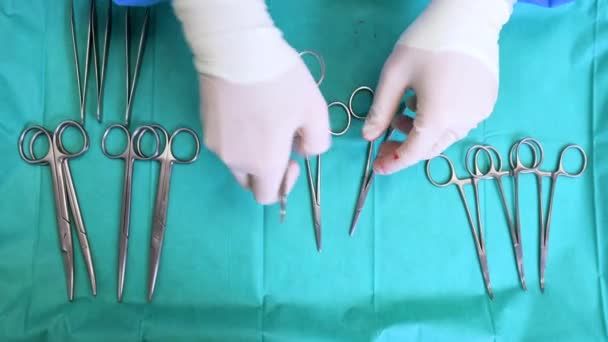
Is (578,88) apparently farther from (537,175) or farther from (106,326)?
(106,326)

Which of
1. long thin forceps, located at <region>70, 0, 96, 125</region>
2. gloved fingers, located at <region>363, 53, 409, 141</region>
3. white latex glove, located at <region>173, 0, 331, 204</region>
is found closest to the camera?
white latex glove, located at <region>173, 0, 331, 204</region>

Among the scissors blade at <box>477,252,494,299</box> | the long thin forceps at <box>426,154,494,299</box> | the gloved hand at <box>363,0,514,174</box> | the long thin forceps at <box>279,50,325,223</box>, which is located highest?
the gloved hand at <box>363,0,514,174</box>

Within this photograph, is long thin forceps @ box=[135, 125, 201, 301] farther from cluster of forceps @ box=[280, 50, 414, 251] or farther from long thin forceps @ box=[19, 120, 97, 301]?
cluster of forceps @ box=[280, 50, 414, 251]

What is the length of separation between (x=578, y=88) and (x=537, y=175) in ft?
0.67

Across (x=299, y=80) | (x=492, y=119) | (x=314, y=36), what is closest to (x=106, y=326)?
(x=299, y=80)

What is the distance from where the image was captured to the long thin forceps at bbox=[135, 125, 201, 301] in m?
0.87

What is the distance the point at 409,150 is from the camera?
2.59 feet

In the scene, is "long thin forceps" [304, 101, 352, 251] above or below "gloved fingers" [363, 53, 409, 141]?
below

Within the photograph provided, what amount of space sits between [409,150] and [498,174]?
10.1 inches

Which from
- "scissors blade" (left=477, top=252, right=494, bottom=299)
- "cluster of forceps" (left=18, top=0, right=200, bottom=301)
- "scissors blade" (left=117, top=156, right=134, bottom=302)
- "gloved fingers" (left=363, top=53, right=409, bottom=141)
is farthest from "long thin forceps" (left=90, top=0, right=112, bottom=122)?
"scissors blade" (left=477, top=252, right=494, bottom=299)

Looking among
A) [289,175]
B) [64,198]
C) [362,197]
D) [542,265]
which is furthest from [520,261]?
[64,198]

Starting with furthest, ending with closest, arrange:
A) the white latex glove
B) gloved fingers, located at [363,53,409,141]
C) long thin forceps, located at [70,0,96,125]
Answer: long thin forceps, located at [70,0,96,125] < gloved fingers, located at [363,53,409,141] < the white latex glove

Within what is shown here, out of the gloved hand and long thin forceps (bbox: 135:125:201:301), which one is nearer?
the gloved hand

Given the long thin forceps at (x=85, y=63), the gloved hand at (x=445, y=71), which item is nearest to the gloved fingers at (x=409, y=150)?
the gloved hand at (x=445, y=71)
